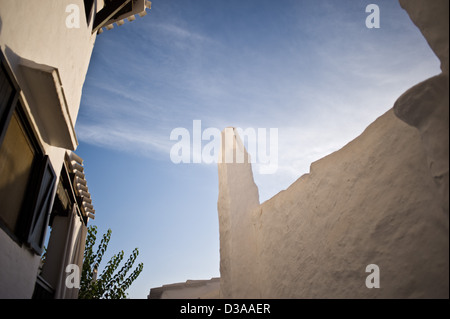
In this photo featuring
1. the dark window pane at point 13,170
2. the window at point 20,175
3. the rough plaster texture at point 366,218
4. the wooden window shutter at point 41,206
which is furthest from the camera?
the wooden window shutter at point 41,206

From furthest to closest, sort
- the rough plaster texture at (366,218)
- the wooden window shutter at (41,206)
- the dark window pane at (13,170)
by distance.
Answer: the wooden window shutter at (41,206), the dark window pane at (13,170), the rough plaster texture at (366,218)

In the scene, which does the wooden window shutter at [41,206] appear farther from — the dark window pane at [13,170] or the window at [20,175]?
the dark window pane at [13,170]

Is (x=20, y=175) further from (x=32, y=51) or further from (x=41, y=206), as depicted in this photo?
(x=32, y=51)

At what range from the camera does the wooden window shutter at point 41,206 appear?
4.07 m

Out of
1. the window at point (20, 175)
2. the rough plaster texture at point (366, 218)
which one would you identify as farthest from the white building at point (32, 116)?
the rough plaster texture at point (366, 218)

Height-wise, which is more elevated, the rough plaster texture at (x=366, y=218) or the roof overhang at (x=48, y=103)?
the roof overhang at (x=48, y=103)

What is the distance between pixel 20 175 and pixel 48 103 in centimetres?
90

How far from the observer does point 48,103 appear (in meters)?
3.86

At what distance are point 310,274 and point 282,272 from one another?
0.70 m

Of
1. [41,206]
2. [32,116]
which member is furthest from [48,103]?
[41,206]

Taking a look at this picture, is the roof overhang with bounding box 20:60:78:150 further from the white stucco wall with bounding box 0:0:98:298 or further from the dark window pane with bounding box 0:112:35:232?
the dark window pane with bounding box 0:112:35:232

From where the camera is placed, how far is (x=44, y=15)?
393 cm

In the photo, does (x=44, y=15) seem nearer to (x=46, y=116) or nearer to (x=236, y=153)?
(x=46, y=116)

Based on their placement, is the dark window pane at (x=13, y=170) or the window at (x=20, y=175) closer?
the window at (x=20, y=175)
